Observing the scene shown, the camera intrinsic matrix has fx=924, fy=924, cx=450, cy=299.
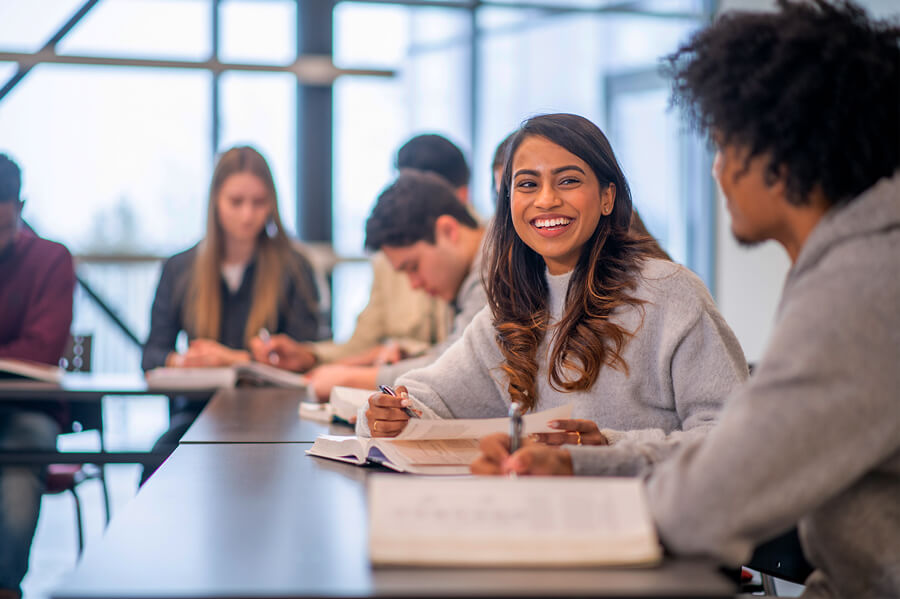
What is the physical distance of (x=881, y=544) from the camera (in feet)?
3.29

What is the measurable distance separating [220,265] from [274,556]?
2.47 metres

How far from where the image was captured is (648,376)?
1.57m

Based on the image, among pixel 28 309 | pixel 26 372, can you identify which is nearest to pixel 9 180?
pixel 28 309

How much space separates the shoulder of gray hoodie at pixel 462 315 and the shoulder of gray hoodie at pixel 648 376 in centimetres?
52

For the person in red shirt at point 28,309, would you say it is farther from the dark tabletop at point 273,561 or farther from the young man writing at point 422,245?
the dark tabletop at point 273,561

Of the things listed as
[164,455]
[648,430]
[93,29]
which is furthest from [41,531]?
[648,430]

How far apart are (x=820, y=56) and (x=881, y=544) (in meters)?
0.53

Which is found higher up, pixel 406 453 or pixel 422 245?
pixel 422 245

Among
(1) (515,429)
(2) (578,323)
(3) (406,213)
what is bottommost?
(1) (515,429)

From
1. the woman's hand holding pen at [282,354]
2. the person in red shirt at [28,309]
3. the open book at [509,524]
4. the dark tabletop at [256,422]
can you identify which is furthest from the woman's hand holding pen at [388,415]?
the person in red shirt at [28,309]

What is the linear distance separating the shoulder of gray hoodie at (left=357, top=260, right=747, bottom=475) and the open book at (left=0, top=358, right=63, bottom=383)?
62.6 inches

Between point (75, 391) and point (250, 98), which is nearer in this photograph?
point (75, 391)

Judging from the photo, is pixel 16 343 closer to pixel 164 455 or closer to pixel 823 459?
pixel 164 455

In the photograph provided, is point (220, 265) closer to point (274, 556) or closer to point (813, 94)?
point (274, 556)
